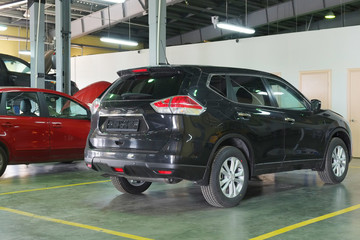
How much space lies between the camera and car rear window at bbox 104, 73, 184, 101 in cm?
496

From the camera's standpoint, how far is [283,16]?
1902cm

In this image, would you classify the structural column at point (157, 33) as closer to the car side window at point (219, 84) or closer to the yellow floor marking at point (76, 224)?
the car side window at point (219, 84)

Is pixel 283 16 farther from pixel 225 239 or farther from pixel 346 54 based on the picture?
pixel 225 239

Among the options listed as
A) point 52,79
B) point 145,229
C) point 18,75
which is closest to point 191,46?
point 52,79

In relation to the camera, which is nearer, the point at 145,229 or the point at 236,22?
the point at 145,229

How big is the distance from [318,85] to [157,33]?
4736 millimetres

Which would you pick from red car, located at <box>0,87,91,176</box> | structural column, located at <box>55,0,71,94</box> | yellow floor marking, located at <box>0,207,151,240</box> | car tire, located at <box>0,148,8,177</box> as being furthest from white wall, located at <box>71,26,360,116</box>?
yellow floor marking, located at <box>0,207,151,240</box>

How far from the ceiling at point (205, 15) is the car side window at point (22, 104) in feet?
29.6

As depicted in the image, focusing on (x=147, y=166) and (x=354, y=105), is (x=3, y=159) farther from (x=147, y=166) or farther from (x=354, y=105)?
(x=354, y=105)

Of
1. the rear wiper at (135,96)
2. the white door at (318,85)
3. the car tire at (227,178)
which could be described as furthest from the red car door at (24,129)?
the white door at (318,85)

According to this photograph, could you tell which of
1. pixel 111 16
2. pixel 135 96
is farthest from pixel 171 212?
pixel 111 16

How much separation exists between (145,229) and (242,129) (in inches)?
66.1

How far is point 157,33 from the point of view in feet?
31.9

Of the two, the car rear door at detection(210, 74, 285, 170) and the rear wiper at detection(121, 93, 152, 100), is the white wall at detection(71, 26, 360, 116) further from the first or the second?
the rear wiper at detection(121, 93, 152, 100)
